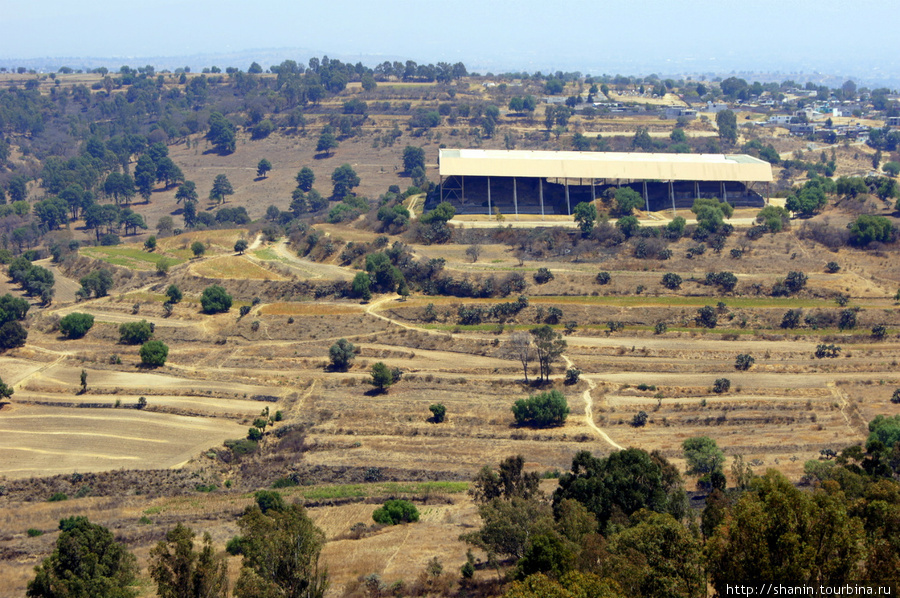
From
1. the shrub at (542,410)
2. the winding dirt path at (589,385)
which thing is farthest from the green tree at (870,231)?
the shrub at (542,410)

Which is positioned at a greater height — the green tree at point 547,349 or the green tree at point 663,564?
the green tree at point 663,564

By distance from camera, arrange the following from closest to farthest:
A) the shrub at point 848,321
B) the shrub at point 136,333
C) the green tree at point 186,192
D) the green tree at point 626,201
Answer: the shrub at point 848,321 < the shrub at point 136,333 < the green tree at point 626,201 < the green tree at point 186,192

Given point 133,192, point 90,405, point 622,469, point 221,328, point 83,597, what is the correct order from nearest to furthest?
point 83,597
point 622,469
point 90,405
point 221,328
point 133,192

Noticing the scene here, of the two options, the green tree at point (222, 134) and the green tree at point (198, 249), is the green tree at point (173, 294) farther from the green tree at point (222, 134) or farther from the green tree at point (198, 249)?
the green tree at point (222, 134)

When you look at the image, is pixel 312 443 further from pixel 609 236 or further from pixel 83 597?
pixel 609 236

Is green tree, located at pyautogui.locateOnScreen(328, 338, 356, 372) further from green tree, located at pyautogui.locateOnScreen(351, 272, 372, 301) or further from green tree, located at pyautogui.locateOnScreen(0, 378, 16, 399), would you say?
green tree, located at pyautogui.locateOnScreen(0, 378, 16, 399)

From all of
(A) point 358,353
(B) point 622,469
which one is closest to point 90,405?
(A) point 358,353
